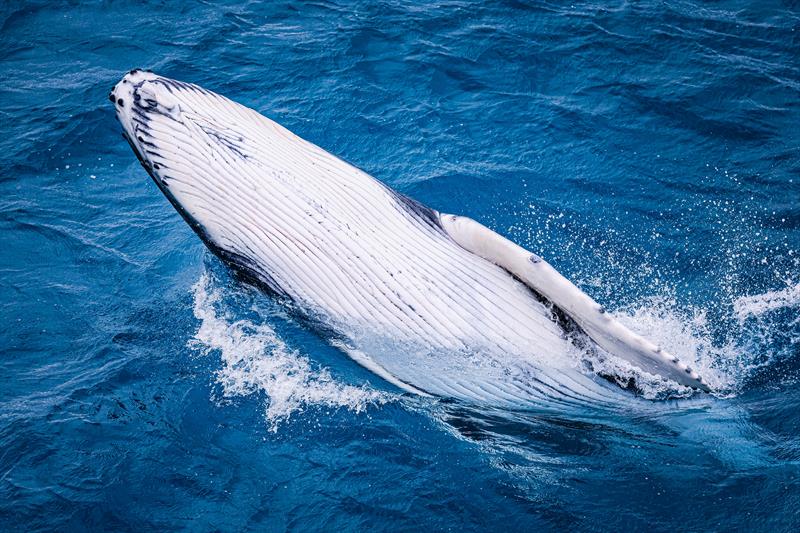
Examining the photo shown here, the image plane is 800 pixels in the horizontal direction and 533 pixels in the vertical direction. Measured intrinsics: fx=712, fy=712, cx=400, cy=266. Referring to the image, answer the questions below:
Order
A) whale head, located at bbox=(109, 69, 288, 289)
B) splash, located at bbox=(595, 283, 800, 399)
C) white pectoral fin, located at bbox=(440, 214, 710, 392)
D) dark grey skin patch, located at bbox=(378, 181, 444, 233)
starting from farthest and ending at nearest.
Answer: splash, located at bbox=(595, 283, 800, 399) → dark grey skin patch, located at bbox=(378, 181, 444, 233) → whale head, located at bbox=(109, 69, 288, 289) → white pectoral fin, located at bbox=(440, 214, 710, 392)

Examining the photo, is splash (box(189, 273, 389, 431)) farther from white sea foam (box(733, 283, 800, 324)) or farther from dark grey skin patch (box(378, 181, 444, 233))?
white sea foam (box(733, 283, 800, 324))

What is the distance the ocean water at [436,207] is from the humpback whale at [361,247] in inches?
33.9

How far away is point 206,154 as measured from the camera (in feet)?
27.3

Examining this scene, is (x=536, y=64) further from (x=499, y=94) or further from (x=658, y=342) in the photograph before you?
(x=658, y=342)

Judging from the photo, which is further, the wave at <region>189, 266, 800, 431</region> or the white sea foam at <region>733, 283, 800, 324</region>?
the white sea foam at <region>733, 283, 800, 324</region>

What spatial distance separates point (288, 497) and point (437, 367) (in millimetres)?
2301

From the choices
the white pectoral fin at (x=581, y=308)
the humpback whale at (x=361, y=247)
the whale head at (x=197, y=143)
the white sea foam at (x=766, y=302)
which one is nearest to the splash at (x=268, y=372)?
the humpback whale at (x=361, y=247)

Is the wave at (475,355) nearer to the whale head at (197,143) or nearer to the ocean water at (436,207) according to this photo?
the ocean water at (436,207)

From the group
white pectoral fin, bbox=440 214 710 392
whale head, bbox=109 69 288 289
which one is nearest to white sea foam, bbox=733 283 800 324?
white pectoral fin, bbox=440 214 710 392

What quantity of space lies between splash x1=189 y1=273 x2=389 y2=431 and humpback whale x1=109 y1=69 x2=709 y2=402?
4.12ft

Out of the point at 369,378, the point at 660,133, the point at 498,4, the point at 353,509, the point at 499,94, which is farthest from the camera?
the point at 498,4

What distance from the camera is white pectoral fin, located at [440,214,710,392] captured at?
7.33 m

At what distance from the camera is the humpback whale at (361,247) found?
27.1 feet

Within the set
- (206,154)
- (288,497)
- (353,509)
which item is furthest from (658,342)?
(206,154)
